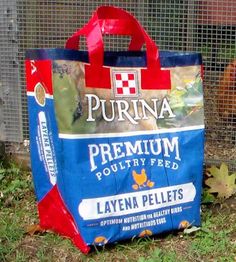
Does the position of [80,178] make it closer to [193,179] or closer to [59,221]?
[59,221]

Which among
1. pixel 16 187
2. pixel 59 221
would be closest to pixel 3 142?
pixel 16 187

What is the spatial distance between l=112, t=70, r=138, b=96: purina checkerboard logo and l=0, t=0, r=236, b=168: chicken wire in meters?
0.67

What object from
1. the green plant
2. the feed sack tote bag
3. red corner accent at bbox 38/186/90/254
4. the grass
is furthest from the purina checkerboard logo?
the green plant

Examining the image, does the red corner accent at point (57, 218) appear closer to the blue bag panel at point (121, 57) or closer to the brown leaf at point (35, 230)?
the brown leaf at point (35, 230)

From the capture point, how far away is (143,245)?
2588 millimetres

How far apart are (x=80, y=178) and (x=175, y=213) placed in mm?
495

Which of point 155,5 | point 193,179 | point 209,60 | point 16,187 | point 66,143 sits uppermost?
point 155,5

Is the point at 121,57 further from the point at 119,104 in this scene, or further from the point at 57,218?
the point at 57,218

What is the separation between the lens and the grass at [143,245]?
253cm

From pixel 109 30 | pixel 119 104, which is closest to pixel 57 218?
pixel 119 104

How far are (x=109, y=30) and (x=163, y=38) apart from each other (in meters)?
0.65

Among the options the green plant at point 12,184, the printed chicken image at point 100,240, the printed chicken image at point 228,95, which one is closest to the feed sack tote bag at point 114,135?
the printed chicken image at point 100,240

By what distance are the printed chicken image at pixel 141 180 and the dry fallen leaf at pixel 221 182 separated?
58 centimetres

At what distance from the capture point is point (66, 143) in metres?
2.37
